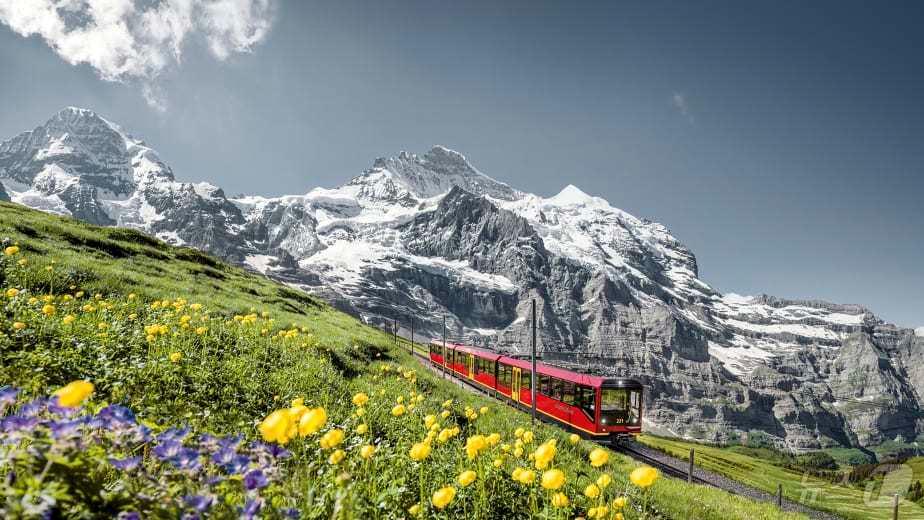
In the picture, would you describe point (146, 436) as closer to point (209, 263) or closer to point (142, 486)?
point (142, 486)

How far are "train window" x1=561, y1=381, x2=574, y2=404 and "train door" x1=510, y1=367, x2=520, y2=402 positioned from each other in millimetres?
4626

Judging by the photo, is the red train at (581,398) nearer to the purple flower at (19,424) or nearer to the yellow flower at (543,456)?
the yellow flower at (543,456)

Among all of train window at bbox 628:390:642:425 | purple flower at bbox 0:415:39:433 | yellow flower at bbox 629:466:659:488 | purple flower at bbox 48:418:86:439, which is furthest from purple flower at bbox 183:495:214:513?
train window at bbox 628:390:642:425

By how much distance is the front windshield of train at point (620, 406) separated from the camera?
23969mm

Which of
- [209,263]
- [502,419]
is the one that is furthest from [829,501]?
[209,263]

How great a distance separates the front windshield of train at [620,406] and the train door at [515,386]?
6.98 m

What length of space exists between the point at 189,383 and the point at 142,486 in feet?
17.7

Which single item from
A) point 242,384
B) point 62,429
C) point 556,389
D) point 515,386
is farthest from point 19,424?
point 515,386

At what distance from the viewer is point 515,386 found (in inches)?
1187

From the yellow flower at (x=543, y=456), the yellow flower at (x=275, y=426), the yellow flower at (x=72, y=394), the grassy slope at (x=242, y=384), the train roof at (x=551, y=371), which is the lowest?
the train roof at (x=551, y=371)

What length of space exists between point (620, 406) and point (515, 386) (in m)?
7.70

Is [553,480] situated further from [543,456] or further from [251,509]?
[251,509]

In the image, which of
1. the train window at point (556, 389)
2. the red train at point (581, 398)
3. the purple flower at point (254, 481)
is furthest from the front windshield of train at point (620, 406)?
the purple flower at point (254, 481)

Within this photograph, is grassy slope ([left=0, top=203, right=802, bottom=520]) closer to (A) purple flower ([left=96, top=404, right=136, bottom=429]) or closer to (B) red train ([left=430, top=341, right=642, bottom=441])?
(A) purple flower ([left=96, top=404, right=136, bottom=429])
